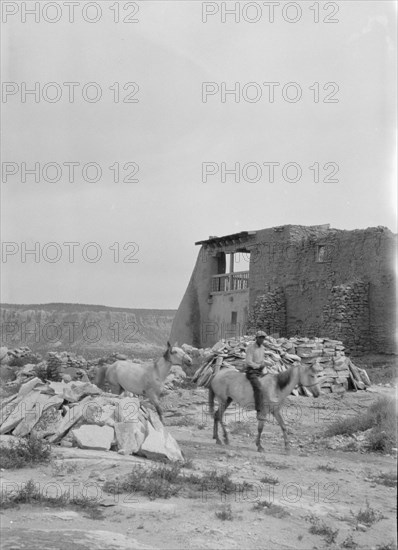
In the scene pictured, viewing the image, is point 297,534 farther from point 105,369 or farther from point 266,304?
point 266,304

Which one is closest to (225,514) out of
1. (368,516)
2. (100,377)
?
(368,516)

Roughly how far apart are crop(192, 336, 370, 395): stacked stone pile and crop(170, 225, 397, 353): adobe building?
3.48m

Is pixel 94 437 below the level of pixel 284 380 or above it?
below

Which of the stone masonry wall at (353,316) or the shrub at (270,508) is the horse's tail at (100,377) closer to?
the shrub at (270,508)

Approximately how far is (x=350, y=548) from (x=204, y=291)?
25.4 m

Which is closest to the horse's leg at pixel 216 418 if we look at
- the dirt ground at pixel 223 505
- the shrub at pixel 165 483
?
the dirt ground at pixel 223 505

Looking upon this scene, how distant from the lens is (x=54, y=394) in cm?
1130

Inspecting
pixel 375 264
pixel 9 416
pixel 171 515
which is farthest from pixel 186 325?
pixel 171 515

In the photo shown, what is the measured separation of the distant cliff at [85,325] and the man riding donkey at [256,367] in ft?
211

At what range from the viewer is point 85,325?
3071 inches

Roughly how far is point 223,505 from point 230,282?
23665 mm

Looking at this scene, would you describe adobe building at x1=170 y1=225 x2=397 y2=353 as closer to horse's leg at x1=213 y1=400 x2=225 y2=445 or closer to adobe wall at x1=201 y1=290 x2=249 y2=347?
adobe wall at x1=201 y1=290 x2=249 y2=347

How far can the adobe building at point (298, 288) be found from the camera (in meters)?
23.0

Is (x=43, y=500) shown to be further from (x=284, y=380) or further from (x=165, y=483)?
(x=284, y=380)
